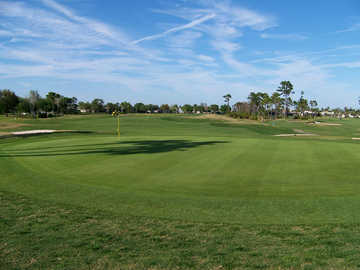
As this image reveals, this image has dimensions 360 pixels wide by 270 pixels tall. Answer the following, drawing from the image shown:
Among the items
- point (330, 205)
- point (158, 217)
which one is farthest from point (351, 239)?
point (158, 217)

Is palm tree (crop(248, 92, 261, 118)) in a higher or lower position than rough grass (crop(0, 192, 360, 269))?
higher

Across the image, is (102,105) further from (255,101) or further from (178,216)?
(178,216)

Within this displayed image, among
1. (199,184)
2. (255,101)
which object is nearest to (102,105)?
(255,101)

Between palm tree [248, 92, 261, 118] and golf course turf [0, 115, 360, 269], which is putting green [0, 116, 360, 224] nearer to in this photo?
golf course turf [0, 115, 360, 269]

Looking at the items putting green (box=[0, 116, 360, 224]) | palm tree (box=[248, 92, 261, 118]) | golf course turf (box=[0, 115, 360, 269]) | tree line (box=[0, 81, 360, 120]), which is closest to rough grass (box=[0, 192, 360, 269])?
golf course turf (box=[0, 115, 360, 269])

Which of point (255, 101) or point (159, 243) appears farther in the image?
point (255, 101)

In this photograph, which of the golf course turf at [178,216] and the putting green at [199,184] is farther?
the putting green at [199,184]

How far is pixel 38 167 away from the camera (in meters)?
14.4

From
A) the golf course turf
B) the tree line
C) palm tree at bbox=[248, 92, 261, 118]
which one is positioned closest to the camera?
the golf course turf

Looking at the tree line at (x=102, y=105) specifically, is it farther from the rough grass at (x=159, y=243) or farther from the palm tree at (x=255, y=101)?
the rough grass at (x=159, y=243)

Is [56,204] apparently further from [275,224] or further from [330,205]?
[330,205]

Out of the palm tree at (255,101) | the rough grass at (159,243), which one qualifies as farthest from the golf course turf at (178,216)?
the palm tree at (255,101)

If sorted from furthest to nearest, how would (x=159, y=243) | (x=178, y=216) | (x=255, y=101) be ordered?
1. (x=255, y=101)
2. (x=178, y=216)
3. (x=159, y=243)

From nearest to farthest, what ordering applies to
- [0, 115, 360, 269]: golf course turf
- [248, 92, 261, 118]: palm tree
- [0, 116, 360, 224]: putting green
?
[0, 115, 360, 269]: golf course turf → [0, 116, 360, 224]: putting green → [248, 92, 261, 118]: palm tree
